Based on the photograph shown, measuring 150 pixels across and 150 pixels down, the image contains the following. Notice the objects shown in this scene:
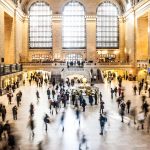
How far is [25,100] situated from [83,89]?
5449 mm

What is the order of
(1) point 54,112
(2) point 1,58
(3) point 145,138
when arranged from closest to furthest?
(3) point 145,138 < (1) point 54,112 < (2) point 1,58

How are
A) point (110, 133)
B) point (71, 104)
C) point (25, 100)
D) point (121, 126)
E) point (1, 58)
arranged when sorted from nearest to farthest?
point (110, 133)
point (121, 126)
point (71, 104)
point (25, 100)
point (1, 58)

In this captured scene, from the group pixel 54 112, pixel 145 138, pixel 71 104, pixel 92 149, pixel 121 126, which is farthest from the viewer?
pixel 71 104

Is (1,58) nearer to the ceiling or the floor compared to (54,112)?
nearer to the ceiling

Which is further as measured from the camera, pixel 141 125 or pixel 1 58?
pixel 1 58

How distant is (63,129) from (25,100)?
47.6ft

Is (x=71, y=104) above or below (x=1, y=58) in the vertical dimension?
below

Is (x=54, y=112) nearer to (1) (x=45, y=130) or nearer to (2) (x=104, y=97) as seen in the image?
(1) (x=45, y=130)

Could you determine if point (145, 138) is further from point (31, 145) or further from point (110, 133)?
point (31, 145)

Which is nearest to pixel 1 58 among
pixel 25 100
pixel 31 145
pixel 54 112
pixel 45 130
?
pixel 25 100

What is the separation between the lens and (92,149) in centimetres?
1731

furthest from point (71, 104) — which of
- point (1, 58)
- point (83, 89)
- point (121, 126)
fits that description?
point (1, 58)

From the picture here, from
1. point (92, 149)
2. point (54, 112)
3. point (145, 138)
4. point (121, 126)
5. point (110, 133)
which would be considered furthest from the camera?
point (54, 112)

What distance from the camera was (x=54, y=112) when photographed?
27.7 meters
